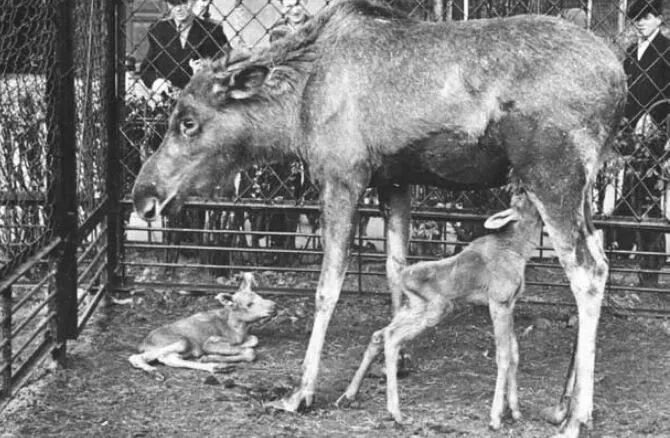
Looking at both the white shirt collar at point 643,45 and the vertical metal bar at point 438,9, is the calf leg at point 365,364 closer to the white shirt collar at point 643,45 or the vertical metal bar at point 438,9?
the vertical metal bar at point 438,9

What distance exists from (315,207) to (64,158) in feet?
7.28

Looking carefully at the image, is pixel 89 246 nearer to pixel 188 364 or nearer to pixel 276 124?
pixel 188 364

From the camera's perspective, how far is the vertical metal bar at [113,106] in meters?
8.27

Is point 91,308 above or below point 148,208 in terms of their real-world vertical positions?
below

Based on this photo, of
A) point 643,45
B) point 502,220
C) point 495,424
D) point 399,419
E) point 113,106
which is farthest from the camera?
point 643,45

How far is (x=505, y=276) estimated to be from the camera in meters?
6.01

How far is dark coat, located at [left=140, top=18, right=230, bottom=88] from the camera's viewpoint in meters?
8.73

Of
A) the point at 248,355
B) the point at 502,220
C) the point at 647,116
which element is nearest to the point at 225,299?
the point at 248,355

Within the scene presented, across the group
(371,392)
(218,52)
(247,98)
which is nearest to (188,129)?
(247,98)

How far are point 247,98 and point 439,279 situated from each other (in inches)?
57.5

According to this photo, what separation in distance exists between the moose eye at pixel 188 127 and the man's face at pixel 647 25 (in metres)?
3.43

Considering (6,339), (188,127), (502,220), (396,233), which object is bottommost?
(6,339)

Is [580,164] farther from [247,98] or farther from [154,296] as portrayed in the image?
[154,296]

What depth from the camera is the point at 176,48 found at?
29.3 feet
